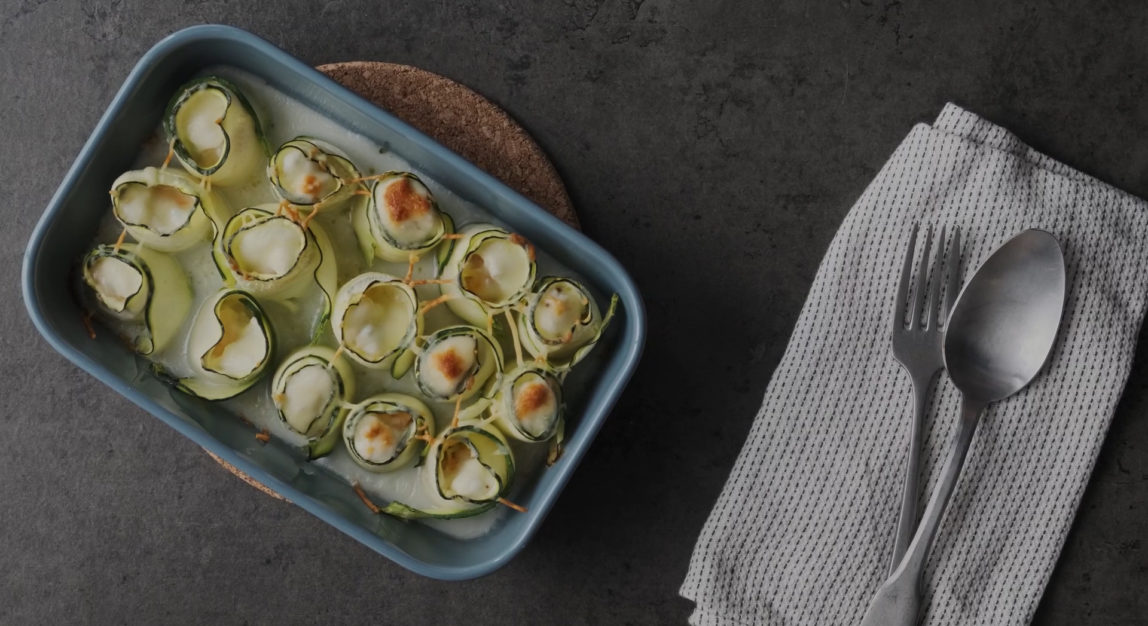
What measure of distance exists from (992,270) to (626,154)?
0.50 meters

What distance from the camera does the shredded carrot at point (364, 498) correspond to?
107 cm

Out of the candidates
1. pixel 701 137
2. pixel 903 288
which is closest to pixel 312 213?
pixel 701 137

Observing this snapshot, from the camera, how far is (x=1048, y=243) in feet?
3.62

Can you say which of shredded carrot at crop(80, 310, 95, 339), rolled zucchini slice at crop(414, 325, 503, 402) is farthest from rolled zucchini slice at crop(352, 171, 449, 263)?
shredded carrot at crop(80, 310, 95, 339)

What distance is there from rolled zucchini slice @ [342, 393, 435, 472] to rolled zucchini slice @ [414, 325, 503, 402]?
36mm

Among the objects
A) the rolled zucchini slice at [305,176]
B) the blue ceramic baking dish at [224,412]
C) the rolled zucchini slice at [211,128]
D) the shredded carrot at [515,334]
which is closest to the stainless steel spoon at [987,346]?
the blue ceramic baking dish at [224,412]

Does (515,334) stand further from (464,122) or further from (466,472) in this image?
(464,122)

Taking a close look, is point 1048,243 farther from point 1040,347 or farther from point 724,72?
point 724,72

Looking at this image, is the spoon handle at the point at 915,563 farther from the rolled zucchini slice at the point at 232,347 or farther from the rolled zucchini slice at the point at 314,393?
the rolled zucchini slice at the point at 232,347

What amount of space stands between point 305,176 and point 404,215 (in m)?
0.13

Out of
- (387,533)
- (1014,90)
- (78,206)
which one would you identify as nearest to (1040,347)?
(1014,90)

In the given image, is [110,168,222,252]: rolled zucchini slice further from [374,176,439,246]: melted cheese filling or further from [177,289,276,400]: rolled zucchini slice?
[374,176,439,246]: melted cheese filling

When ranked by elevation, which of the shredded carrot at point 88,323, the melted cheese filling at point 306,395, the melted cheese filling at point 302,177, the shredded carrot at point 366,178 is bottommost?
the shredded carrot at point 88,323

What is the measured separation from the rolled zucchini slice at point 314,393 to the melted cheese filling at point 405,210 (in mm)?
173
